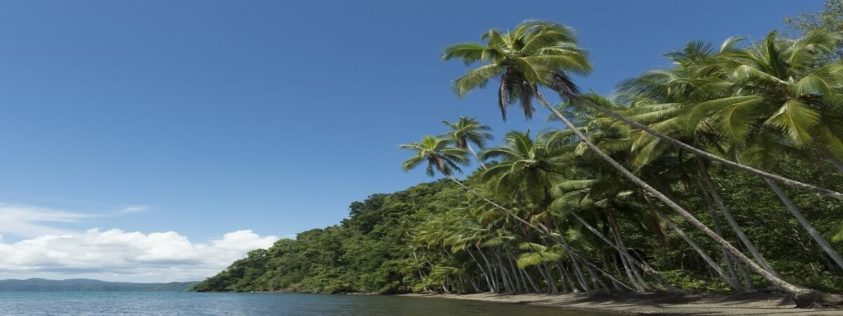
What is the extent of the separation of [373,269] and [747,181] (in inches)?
2341

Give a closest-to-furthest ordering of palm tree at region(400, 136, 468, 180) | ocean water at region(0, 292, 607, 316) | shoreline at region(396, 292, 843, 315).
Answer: shoreline at region(396, 292, 843, 315), ocean water at region(0, 292, 607, 316), palm tree at region(400, 136, 468, 180)

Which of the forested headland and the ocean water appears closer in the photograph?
the forested headland

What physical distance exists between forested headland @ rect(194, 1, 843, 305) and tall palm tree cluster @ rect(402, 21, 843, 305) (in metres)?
0.08

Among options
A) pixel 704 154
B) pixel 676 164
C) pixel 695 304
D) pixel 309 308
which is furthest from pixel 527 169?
pixel 309 308

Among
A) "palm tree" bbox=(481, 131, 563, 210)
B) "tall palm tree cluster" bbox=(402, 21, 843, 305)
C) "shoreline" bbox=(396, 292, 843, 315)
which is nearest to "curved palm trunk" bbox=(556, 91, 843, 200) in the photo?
"tall palm tree cluster" bbox=(402, 21, 843, 305)

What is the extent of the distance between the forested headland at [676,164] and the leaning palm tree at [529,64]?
6 cm

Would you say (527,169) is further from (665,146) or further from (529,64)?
(529,64)

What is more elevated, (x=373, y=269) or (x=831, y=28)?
(x=831, y=28)

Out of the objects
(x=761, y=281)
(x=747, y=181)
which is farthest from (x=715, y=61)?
(x=761, y=281)

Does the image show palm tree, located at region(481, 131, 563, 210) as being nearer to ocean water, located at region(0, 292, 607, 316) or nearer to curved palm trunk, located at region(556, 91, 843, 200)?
ocean water, located at region(0, 292, 607, 316)

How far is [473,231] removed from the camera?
47.2 m

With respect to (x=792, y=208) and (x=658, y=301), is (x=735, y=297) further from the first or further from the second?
(x=792, y=208)

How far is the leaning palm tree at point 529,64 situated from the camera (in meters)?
19.9

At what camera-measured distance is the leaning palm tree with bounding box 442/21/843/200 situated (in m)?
20.0
